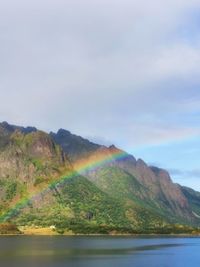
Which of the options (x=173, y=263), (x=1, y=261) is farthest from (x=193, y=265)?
(x=1, y=261)

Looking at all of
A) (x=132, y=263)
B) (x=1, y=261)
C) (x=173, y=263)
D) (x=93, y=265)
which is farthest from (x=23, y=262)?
(x=173, y=263)

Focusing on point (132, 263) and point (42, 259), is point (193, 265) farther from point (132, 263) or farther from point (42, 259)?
point (42, 259)

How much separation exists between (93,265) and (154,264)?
21099mm

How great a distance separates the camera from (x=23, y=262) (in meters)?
164

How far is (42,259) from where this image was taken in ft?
581

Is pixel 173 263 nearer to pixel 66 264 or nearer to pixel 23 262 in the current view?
pixel 66 264

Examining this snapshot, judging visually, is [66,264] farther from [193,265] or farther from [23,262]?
[193,265]

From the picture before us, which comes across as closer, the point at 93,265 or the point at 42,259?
the point at 93,265

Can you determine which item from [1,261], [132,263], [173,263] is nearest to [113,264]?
[132,263]

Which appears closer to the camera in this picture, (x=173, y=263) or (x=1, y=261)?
(x=1, y=261)

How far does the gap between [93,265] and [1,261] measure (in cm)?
2784

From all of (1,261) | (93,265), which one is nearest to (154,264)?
(93,265)

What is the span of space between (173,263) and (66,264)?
39.5m

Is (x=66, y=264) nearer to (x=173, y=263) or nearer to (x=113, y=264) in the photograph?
(x=113, y=264)
